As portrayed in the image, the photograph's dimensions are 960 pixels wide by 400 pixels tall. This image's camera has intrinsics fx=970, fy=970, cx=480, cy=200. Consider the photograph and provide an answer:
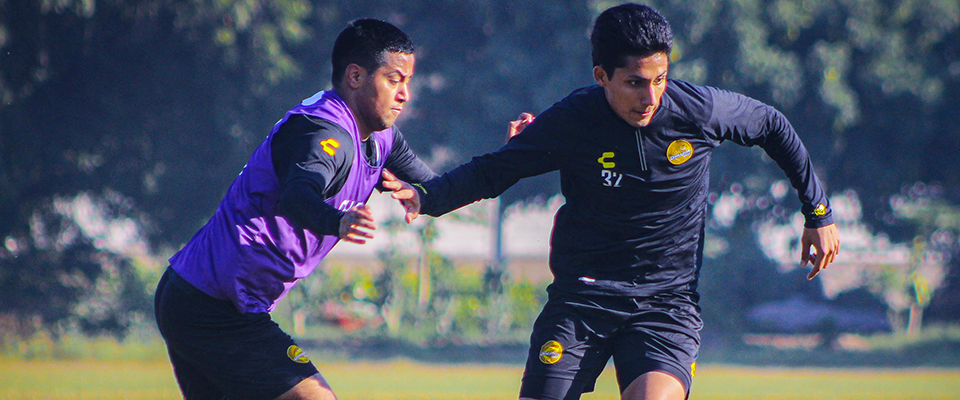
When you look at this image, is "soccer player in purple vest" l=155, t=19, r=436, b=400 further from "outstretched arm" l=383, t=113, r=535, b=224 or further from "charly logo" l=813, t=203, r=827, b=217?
"charly logo" l=813, t=203, r=827, b=217

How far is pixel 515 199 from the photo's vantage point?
2580 cm

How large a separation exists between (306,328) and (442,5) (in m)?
9.44

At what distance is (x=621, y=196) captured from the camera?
163 inches

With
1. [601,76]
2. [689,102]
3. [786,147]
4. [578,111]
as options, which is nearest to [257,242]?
[578,111]

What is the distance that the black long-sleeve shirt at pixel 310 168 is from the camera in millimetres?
3508

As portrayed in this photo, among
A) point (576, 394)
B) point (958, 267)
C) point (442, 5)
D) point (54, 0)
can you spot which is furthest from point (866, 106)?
point (576, 394)

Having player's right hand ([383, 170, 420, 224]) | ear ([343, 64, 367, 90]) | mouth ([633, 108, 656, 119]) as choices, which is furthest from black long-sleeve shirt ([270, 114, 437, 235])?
mouth ([633, 108, 656, 119])

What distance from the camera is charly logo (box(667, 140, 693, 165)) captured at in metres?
4.14

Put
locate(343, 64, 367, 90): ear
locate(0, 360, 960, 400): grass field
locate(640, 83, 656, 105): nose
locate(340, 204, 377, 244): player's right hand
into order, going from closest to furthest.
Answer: locate(340, 204, 377, 244): player's right hand → locate(640, 83, 656, 105): nose → locate(343, 64, 367, 90): ear → locate(0, 360, 960, 400): grass field

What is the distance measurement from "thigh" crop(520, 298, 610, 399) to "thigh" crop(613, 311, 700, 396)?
114mm

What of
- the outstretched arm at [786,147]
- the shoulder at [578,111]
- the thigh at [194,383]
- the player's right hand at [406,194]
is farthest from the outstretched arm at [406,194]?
the outstretched arm at [786,147]

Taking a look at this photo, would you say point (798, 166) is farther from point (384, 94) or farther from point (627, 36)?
point (384, 94)

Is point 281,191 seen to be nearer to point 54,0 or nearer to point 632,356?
point 632,356

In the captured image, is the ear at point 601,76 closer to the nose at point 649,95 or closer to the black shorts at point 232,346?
the nose at point 649,95
